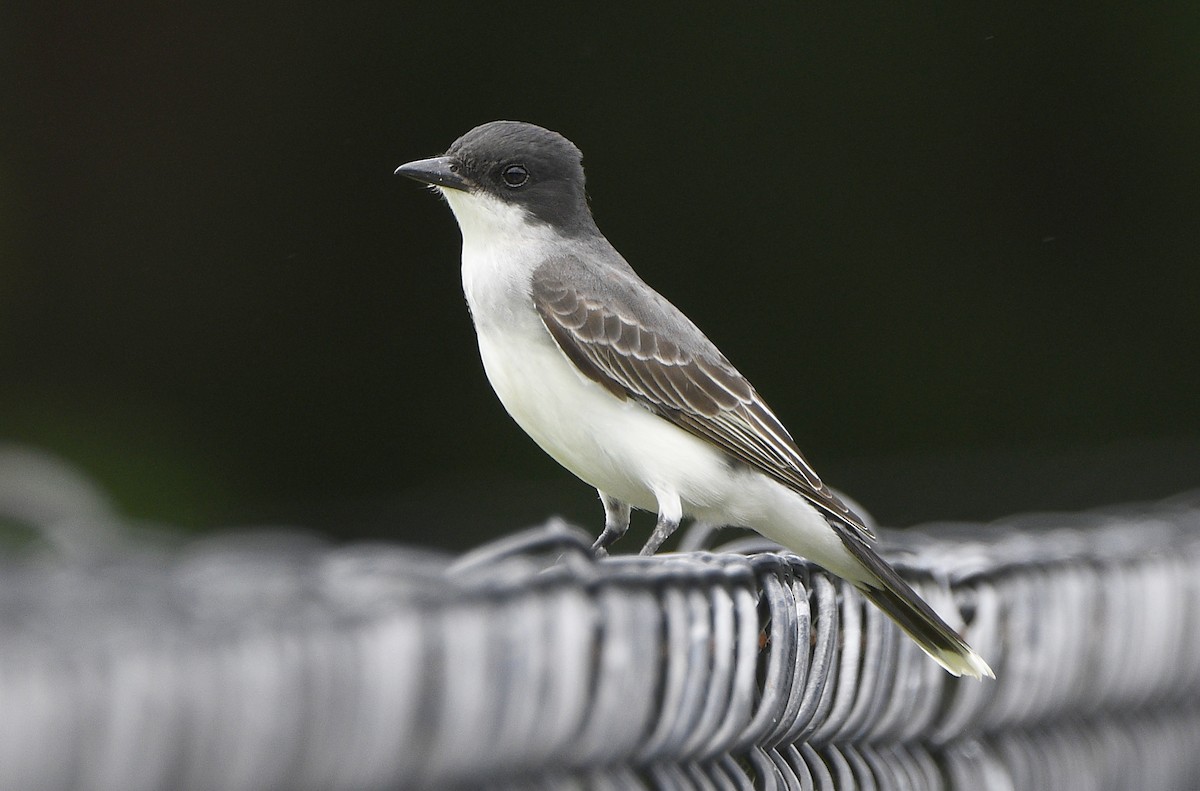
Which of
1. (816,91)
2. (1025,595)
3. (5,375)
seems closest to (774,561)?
(1025,595)

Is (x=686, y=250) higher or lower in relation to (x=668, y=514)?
higher

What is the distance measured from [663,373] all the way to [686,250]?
4.54 meters

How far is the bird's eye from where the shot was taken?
3.04 m

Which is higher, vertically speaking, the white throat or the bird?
the white throat

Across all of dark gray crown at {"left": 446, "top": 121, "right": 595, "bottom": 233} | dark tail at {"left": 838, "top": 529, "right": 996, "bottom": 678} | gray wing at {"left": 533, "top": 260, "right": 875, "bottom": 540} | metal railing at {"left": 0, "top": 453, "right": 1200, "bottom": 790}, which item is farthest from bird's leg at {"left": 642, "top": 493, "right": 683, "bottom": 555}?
dark gray crown at {"left": 446, "top": 121, "right": 595, "bottom": 233}

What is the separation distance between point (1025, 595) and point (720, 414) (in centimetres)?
103

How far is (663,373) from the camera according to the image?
2.82 metres

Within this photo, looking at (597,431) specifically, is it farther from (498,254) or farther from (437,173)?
(437,173)

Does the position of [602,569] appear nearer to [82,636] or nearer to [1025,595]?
[82,636]

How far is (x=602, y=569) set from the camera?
1321 mm

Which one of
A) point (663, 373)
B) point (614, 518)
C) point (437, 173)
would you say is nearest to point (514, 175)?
point (437, 173)

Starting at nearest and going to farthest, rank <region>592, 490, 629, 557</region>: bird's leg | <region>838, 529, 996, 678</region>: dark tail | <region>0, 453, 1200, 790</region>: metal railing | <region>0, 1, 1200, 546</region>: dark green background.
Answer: <region>0, 453, 1200, 790</region>: metal railing < <region>838, 529, 996, 678</region>: dark tail < <region>592, 490, 629, 557</region>: bird's leg < <region>0, 1, 1200, 546</region>: dark green background

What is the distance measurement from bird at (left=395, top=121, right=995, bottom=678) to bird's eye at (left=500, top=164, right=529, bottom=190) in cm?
6

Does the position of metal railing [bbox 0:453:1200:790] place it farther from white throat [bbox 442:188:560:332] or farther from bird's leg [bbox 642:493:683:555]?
white throat [bbox 442:188:560:332]
